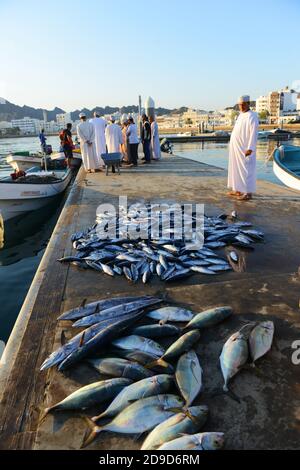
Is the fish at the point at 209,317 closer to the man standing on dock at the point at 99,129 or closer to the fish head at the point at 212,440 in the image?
the fish head at the point at 212,440

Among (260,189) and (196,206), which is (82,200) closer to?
(196,206)

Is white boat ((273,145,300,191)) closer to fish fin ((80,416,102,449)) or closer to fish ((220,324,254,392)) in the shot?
fish ((220,324,254,392))

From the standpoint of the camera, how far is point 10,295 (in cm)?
638

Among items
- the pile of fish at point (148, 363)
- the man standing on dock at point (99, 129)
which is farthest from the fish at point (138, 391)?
the man standing on dock at point (99, 129)

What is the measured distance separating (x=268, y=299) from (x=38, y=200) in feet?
32.3

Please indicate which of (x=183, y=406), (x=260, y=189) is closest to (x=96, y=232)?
(x=183, y=406)

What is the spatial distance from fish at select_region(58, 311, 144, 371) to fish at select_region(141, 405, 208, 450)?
34.1 inches

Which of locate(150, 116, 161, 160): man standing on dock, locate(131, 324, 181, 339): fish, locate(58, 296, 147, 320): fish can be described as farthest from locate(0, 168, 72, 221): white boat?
locate(131, 324, 181, 339): fish

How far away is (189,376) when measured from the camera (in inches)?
87.5

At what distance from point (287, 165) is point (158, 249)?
16.1 metres

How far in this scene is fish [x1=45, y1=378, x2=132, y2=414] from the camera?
6.79 feet

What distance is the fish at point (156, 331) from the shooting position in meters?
2.74

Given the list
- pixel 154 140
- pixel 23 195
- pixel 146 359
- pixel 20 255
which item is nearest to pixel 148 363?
pixel 146 359

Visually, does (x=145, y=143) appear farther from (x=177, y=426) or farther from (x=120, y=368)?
(x=177, y=426)
